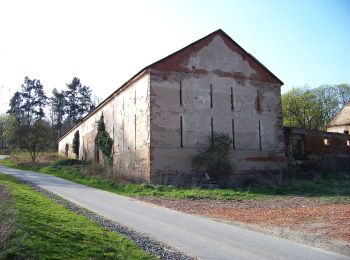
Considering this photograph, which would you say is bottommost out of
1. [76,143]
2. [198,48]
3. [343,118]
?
[76,143]

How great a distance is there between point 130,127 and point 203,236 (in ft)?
62.3

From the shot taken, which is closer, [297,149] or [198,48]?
[198,48]

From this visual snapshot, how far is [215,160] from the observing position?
25.0 metres

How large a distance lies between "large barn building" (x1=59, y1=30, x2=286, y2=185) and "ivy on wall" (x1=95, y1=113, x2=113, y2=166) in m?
1.70

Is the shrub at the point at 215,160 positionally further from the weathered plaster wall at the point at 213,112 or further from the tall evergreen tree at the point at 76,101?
the tall evergreen tree at the point at 76,101

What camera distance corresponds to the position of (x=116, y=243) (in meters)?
8.39

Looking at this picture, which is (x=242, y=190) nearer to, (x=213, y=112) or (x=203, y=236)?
(x=213, y=112)

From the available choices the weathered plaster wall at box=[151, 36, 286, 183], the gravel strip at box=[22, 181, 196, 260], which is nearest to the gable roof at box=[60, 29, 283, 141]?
the weathered plaster wall at box=[151, 36, 286, 183]

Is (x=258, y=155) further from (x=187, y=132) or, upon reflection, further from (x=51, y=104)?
(x=51, y=104)

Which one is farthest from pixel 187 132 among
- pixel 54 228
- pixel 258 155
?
pixel 54 228

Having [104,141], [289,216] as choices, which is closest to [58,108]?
[104,141]

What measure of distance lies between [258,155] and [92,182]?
12.1 m

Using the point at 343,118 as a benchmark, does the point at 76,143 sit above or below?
below

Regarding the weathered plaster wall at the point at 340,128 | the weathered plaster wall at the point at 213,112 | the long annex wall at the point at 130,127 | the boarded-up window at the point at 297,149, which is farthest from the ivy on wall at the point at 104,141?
the weathered plaster wall at the point at 340,128
